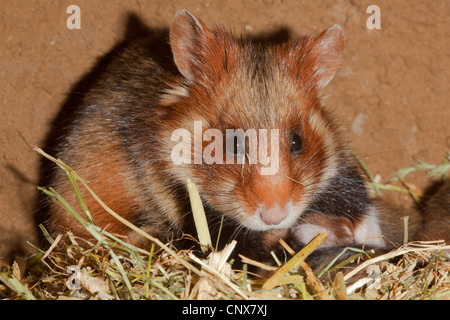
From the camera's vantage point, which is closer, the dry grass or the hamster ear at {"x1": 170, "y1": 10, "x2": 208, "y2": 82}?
the dry grass

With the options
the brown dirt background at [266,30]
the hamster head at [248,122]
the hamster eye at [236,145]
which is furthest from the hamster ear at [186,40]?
the brown dirt background at [266,30]

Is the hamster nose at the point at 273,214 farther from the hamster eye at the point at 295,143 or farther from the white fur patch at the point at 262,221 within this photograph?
the hamster eye at the point at 295,143

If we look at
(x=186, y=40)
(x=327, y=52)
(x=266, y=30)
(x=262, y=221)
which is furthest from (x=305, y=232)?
(x=266, y=30)

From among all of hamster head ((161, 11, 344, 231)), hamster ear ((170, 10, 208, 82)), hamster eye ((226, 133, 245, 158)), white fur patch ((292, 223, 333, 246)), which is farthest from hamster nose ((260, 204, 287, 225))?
hamster ear ((170, 10, 208, 82))

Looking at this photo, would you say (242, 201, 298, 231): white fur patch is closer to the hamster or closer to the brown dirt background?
the hamster

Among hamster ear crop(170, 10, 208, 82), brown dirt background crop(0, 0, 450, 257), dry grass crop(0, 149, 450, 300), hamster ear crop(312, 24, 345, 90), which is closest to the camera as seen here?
dry grass crop(0, 149, 450, 300)

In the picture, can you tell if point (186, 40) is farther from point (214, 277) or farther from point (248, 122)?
point (214, 277)
